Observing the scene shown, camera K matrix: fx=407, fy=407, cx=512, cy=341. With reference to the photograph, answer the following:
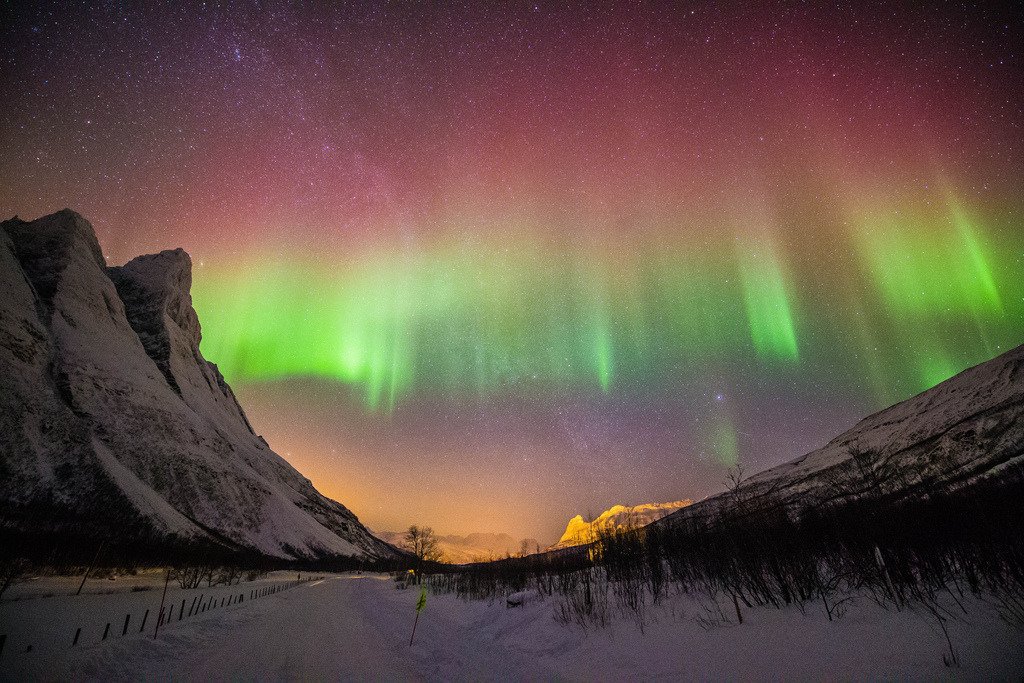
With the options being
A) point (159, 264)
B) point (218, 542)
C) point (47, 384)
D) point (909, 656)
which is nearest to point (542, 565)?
point (909, 656)

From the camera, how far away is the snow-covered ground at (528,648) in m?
5.64

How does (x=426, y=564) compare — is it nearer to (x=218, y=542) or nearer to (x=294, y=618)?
(x=218, y=542)

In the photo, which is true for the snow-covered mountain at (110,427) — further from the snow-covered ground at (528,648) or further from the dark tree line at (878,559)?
the dark tree line at (878,559)

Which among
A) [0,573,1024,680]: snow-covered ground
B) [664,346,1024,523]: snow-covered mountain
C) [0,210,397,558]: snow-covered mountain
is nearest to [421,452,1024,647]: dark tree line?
[0,573,1024,680]: snow-covered ground

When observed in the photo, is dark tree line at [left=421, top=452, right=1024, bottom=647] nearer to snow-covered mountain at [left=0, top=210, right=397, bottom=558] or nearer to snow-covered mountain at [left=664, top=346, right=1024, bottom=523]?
snow-covered mountain at [left=664, top=346, right=1024, bottom=523]

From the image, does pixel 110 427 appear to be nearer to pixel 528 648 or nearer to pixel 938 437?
pixel 528 648

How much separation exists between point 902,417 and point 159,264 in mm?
257348

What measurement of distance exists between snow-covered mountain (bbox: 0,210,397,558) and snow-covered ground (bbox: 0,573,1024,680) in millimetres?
57028

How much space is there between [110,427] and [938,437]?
6535 inches

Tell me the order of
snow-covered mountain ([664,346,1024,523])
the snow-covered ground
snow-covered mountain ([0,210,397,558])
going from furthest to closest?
snow-covered mountain ([0,210,397,558]) < snow-covered mountain ([664,346,1024,523]) < the snow-covered ground

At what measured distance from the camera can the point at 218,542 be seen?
79125 mm

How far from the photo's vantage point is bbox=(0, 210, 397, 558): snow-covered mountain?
64750mm

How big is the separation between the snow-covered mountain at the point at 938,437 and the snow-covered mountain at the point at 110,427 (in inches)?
3482

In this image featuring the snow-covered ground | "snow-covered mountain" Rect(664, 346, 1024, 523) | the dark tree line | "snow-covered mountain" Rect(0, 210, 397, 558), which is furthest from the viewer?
"snow-covered mountain" Rect(0, 210, 397, 558)
